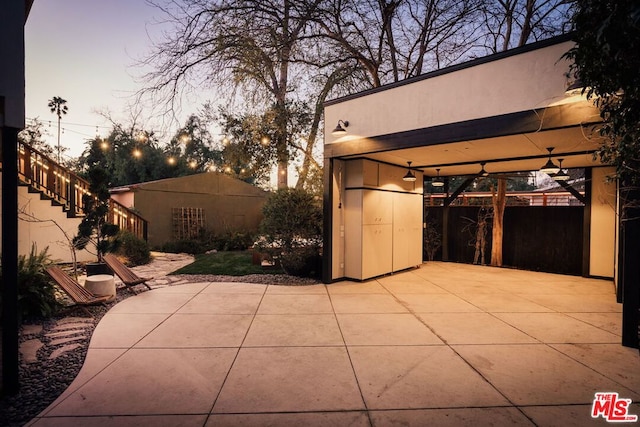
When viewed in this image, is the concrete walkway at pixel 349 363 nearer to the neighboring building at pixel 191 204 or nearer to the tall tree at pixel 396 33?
the neighboring building at pixel 191 204

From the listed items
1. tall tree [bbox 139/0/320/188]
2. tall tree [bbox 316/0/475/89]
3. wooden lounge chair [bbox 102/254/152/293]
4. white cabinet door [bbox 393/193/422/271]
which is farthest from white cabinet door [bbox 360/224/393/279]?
tall tree [bbox 316/0/475/89]

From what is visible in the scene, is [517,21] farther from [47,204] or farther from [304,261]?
[47,204]

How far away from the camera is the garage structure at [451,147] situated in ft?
14.6

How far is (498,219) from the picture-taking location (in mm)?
9602

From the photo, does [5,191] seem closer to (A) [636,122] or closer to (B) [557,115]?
(A) [636,122]

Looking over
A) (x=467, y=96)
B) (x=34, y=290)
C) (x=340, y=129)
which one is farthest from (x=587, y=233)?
(x=34, y=290)

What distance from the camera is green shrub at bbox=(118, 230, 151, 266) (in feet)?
31.5

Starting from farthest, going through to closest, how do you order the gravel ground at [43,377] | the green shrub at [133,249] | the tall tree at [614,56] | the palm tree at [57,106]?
the palm tree at [57,106], the green shrub at [133,249], the gravel ground at [43,377], the tall tree at [614,56]

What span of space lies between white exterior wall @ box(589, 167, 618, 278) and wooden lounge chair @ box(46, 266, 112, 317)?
34.7ft

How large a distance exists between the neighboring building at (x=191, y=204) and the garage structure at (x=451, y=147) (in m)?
7.89

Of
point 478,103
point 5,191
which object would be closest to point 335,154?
point 478,103

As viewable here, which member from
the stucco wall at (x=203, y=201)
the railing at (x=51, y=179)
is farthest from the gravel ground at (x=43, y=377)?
the stucco wall at (x=203, y=201)

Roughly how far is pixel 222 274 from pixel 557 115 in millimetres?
7425

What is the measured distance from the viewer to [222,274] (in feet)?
26.8
